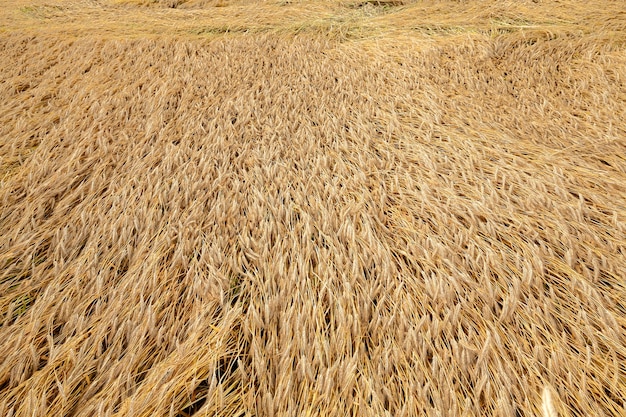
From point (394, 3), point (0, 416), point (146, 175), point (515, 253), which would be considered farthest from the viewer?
point (394, 3)

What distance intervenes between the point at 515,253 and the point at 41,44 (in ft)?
9.84

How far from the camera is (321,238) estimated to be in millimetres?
931

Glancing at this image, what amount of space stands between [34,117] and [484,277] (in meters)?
1.84

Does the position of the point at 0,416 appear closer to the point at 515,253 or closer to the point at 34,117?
the point at 515,253

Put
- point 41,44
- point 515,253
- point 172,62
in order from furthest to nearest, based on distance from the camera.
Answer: point 41,44 < point 172,62 < point 515,253

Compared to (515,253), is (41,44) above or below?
above

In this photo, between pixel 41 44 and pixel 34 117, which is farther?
pixel 41 44

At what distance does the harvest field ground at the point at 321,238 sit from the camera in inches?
25.7

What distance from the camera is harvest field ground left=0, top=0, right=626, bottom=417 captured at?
0.65 metres

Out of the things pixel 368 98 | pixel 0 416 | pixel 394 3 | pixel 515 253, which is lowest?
pixel 0 416

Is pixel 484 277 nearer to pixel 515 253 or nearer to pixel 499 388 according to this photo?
pixel 515 253

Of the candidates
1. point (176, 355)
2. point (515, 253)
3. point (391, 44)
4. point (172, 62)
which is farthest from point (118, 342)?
point (391, 44)

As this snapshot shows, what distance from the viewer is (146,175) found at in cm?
116

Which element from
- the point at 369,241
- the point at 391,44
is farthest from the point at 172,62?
the point at 369,241
